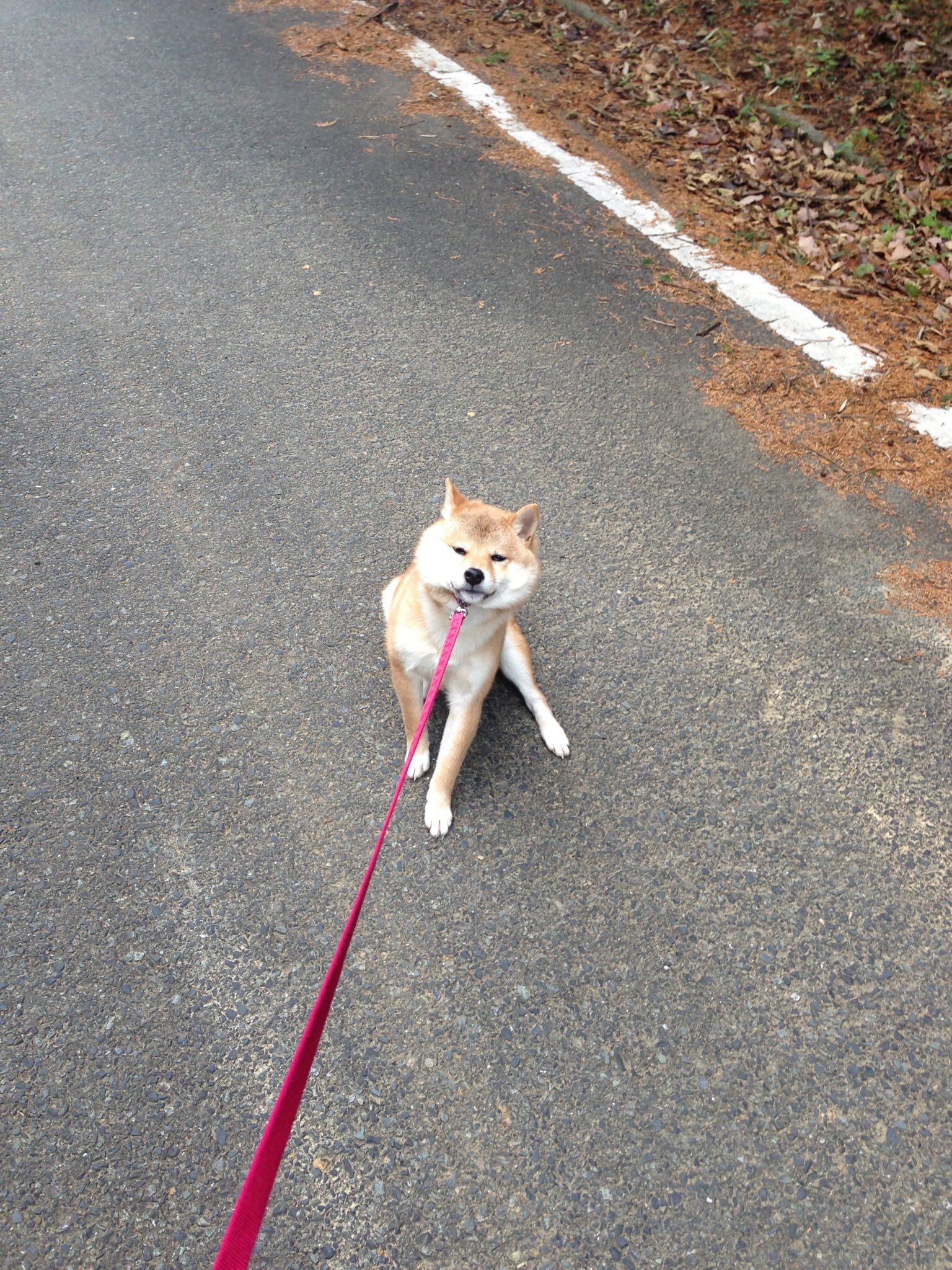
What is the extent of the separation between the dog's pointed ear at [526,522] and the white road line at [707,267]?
2846 mm

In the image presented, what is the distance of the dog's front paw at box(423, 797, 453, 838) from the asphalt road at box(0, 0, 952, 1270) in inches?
2.6

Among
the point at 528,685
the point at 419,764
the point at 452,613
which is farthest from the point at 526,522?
the point at 419,764

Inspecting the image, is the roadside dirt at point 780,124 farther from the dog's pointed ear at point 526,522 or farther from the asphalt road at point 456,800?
the dog's pointed ear at point 526,522

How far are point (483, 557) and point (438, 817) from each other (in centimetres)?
96

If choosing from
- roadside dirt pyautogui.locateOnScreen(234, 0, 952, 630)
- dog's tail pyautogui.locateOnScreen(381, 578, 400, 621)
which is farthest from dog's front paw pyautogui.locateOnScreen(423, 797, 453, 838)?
roadside dirt pyautogui.locateOnScreen(234, 0, 952, 630)

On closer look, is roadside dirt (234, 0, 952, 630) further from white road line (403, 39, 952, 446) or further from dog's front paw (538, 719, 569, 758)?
dog's front paw (538, 719, 569, 758)

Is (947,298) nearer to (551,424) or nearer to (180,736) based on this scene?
(551,424)

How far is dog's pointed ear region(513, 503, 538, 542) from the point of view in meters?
3.05

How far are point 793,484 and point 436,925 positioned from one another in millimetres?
2961

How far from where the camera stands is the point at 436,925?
9.66ft

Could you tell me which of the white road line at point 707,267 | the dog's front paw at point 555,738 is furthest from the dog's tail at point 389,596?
the white road line at point 707,267

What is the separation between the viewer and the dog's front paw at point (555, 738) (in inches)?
137

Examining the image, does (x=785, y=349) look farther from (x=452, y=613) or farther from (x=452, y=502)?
(x=452, y=613)

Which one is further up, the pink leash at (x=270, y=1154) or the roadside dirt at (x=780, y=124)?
the roadside dirt at (x=780, y=124)
